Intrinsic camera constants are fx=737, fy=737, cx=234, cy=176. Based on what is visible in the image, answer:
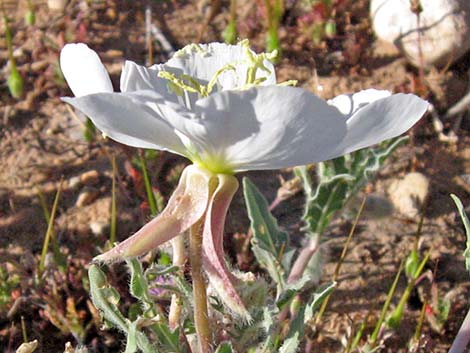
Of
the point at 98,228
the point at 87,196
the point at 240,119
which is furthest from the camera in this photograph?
the point at 87,196

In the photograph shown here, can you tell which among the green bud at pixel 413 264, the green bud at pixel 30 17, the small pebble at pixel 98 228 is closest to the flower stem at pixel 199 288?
Answer: the green bud at pixel 413 264

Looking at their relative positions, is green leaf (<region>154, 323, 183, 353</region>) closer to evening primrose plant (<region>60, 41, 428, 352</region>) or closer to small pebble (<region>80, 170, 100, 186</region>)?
evening primrose plant (<region>60, 41, 428, 352</region>)

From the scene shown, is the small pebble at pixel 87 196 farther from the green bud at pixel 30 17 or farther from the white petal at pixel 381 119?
the white petal at pixel 381 119

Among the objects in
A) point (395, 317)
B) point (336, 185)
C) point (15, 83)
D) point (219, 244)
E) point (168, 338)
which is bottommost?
point (395, 317)

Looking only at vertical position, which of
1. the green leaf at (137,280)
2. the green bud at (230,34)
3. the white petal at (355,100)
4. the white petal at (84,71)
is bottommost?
the green leaf at (137,280)

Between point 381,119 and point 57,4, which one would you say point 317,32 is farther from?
point 381,119

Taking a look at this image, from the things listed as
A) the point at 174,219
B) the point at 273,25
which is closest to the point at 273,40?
the point at 273,25

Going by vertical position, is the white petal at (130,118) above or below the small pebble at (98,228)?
above

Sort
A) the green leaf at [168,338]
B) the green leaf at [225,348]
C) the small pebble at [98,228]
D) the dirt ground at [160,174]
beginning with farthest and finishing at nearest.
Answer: the small pebble at [98,228] → the dirt ground at [160,174] → the green leaf at [168,338] → the green leaf at [225,348]
